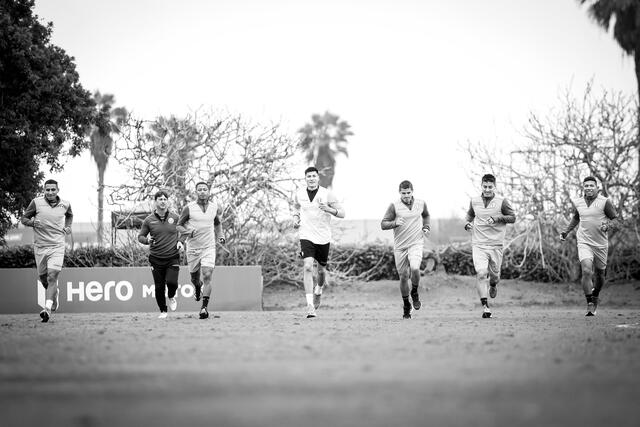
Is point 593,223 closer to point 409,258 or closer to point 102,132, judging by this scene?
point 409,258

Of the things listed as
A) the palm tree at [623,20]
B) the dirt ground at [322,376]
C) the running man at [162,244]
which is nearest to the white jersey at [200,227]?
the running man at [162,244]

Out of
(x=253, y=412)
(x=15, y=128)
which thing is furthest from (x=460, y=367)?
(x=15, y=128)

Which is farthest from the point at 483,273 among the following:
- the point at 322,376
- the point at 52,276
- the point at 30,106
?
the point at 30,106

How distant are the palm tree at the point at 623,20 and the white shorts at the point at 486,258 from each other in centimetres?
1406

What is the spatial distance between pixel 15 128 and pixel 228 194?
24.4ft

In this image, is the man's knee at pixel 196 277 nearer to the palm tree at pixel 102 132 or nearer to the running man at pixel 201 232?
the running man at pixel 201 232

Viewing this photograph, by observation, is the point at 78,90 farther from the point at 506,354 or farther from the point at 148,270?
the point at 506,354

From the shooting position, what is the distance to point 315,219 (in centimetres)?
1328

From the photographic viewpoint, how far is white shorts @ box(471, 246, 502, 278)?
13570 mm

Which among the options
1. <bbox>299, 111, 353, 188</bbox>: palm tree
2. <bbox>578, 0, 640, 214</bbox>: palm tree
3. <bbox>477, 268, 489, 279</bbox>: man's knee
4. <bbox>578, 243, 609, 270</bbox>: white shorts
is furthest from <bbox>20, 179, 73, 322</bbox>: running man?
<bbox>299, 111, 353, 188</bbox>: palm tree

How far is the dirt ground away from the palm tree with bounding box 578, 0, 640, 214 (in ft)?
58.2

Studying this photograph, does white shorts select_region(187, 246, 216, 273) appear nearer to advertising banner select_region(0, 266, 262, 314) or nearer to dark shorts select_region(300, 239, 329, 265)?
dark shorts select_region(300, 239, 329, 265)

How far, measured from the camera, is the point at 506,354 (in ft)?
23.5

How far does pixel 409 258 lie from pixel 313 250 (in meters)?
1.65
